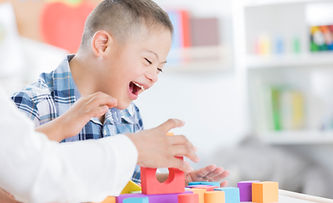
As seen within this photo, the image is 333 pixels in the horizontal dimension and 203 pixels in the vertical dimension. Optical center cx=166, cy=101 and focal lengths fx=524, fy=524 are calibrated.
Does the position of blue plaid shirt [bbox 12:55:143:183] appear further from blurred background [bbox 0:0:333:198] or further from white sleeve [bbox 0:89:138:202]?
blurred background [bbox 0:0:333:198]

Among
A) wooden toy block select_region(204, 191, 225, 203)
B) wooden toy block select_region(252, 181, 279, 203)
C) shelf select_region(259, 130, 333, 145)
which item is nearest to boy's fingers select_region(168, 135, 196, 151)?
wooden toy block select_region(204, 191, 225, 203)

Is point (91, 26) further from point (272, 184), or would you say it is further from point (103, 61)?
point (272, 184)

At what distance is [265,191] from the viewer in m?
0.82

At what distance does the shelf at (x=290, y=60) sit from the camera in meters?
2.70

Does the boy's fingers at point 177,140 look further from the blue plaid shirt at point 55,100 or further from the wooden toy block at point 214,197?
the blue plaid shirt at point 55,100

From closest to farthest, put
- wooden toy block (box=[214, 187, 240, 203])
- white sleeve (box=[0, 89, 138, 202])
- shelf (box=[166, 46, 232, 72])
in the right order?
white sleeve (box=[0, 89, 138, 202]) → wooden toy block (box=[214, 187, 240, 203]) → shelf (box=[166, 46, 232, 72])

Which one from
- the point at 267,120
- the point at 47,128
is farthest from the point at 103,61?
the point at 267,120

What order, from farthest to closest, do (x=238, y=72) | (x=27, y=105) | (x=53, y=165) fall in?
(x=238, y=72)
(x=27, y=105)
(x=53, y=165)

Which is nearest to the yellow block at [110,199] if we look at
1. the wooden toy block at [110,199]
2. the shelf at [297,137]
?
the wooden toy block at [110,199]

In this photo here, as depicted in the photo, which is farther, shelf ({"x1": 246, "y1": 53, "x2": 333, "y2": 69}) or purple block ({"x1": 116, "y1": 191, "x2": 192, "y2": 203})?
shelf ({"x1": 246, "y1": 53, "x2": 333, "y2": 69})

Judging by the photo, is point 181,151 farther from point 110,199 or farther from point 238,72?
point 238,72

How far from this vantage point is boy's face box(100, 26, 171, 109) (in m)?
0.97

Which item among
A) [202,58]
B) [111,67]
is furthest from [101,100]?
[202,58]

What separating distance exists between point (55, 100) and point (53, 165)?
1.59ft
